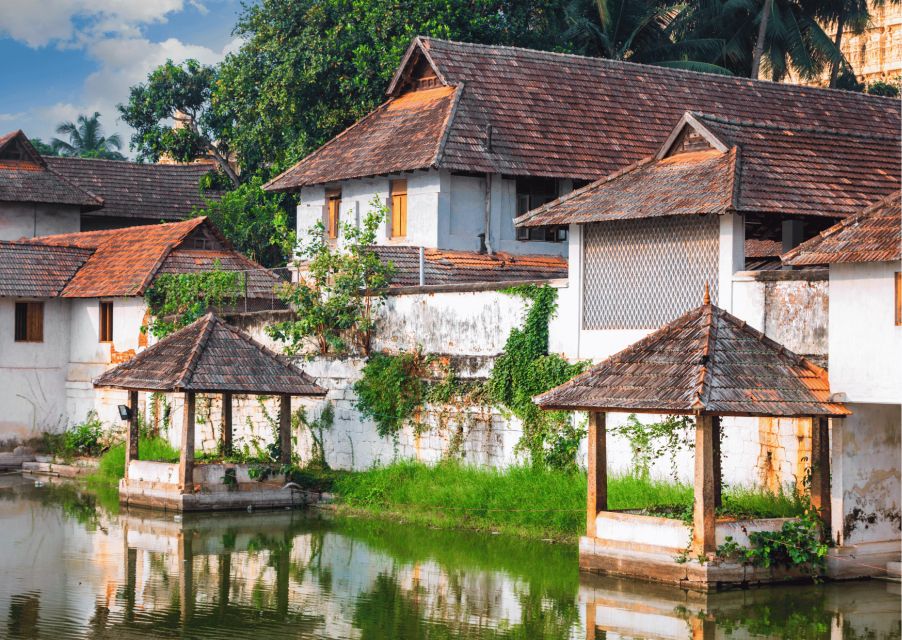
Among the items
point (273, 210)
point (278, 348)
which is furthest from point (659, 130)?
point (273, 210)

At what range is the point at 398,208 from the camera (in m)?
28.3

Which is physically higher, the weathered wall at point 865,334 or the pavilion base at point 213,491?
the weathered wall at point 865,334

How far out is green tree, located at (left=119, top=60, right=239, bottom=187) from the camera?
1582 inches

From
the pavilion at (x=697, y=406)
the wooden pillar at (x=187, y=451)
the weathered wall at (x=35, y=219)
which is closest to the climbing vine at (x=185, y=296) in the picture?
the wooden pillar at (x=187, y=451)

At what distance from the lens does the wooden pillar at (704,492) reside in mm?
15227

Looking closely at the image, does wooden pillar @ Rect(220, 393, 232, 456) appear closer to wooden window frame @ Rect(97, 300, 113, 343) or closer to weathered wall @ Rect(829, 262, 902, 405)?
wooden window frame @ Rect(97, 300, 113, 343)

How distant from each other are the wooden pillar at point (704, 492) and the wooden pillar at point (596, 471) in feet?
4.83

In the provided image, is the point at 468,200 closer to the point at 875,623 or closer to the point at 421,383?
the point at 421,383

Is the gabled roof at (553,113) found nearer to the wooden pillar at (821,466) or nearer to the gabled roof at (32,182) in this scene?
the gabled roof at (32,182)

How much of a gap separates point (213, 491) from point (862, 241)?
11205mm

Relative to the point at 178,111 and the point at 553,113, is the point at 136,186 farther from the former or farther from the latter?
the point at 553,113

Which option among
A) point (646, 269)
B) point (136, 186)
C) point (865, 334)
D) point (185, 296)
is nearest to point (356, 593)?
point (865, 334)

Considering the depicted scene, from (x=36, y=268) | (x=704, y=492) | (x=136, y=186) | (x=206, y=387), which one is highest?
(x=136, y=186)

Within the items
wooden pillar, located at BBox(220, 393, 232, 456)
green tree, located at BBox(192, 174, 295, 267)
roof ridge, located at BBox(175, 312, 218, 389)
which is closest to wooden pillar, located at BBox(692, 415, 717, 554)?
roof ridge, located at BBox(175, 312, 218, 389)
